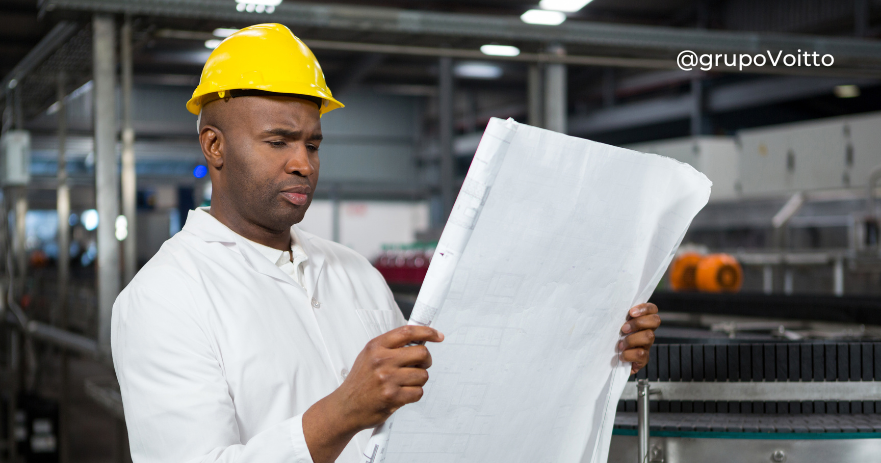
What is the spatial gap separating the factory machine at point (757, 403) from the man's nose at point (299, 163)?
28.2 inches

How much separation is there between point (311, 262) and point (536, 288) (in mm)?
474

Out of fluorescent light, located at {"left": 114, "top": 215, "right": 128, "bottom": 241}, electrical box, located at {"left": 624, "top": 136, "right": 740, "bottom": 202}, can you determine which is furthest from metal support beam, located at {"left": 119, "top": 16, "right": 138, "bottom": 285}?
electrical box, located at {"left": 624, "top": 136, "right": 740, "bottom": 202}

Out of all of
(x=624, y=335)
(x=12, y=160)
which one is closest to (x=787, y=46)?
(x=624, y=335)

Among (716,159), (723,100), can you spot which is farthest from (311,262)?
(723,100)

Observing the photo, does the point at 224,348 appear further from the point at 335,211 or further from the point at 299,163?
the point at 335,211

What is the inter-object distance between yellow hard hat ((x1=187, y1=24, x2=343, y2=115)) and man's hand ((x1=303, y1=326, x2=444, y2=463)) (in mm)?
435

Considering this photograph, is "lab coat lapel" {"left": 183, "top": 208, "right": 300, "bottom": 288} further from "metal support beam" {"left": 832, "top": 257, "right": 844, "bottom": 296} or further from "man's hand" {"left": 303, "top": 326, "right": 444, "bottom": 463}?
"metal support beam" {"left": 832, "top": 257, "right": 844, "bottom": 296}

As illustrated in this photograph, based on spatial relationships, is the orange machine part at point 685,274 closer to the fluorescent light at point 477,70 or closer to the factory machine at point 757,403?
the factory machine at point 757,403

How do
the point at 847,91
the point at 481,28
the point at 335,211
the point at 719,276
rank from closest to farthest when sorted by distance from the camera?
the point at 481,28 → the point at 719,276 → the point at 847,91 → the point at 335,211

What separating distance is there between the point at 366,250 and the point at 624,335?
42.4 feet

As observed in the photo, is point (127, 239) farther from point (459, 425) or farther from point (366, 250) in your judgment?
point (366, 250)

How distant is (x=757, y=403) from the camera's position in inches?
58.8

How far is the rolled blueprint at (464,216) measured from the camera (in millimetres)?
→ 719

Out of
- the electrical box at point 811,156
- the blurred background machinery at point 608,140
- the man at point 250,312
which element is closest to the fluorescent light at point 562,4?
the blurred background machinery at point 608,140
